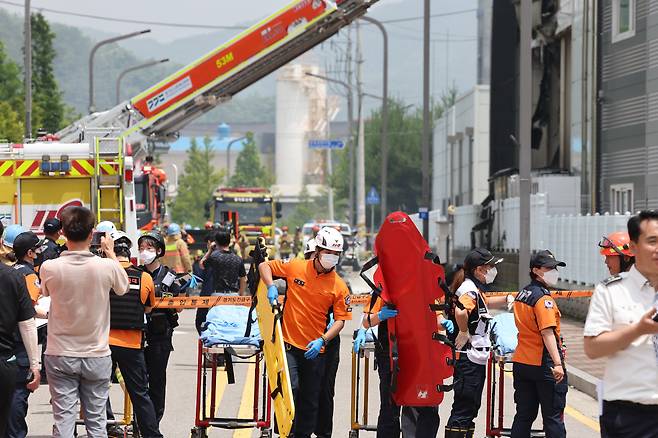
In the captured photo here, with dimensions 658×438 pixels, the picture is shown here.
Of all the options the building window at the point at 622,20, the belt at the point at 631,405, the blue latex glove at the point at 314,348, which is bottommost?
the blue latex glove at the point at 314,348

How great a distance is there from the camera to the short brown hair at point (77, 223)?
859 cm

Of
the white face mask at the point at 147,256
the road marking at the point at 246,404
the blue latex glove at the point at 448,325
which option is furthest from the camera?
the road marking at the point at 246,404

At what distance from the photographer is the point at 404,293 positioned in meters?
9.38

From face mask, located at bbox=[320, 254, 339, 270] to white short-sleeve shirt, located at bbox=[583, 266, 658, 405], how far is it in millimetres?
4171

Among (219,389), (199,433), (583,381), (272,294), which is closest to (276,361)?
(272,294)

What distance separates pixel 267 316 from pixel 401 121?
100 m

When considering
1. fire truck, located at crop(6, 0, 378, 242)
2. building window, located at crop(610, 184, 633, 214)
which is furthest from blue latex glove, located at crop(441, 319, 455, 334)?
building window, located at crop(610, 184, 633, 214)

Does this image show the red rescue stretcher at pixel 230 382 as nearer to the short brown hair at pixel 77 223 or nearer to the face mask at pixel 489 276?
the face mask at pixel 489 276

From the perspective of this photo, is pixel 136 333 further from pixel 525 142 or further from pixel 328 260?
pixel 525 142

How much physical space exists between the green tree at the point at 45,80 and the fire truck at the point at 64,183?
29.2 metres

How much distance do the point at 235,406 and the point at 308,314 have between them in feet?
13.3

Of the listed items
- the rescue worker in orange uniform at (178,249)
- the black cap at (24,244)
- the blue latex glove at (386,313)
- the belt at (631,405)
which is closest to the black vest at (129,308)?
the black cap at (24,244)

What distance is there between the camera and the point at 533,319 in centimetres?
→ 999

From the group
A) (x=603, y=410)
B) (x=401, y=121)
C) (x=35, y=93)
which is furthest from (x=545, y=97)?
(x=401, y=121)
